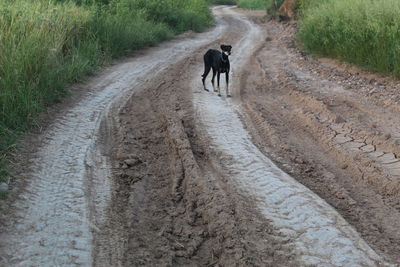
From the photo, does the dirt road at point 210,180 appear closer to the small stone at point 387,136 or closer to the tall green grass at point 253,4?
the small stone at point 387,136

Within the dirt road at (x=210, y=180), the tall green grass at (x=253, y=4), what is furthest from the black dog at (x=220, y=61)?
the tall green grass at (x=253, y=4)

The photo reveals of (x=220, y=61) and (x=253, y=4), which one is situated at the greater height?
A: (x=253, y=4)

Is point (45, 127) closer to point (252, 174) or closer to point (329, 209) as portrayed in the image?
point (252, 174)

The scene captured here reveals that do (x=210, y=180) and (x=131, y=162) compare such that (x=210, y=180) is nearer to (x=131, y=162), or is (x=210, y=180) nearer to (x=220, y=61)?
(x=131, y=162)

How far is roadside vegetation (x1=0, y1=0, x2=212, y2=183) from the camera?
17.5ft

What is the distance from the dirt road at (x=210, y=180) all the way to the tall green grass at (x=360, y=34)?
951 mm

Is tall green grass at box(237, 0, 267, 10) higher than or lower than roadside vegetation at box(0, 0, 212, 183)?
higher

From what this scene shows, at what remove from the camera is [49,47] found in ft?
24.1

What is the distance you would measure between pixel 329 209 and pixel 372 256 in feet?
2.25

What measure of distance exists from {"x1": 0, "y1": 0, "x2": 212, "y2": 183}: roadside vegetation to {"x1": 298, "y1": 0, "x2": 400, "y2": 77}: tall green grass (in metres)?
4.77

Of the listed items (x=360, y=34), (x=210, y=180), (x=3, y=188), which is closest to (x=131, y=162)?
(x=210, y=180)

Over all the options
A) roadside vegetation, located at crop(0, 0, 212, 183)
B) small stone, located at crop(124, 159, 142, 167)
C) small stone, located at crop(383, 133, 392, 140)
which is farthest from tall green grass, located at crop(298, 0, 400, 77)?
small stone, located at crop(124, 159, 142, 167)

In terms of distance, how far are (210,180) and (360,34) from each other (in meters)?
6.42

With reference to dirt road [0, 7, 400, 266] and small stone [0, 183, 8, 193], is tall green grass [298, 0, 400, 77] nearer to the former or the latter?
dirt road [0, 7, 400, 266]
